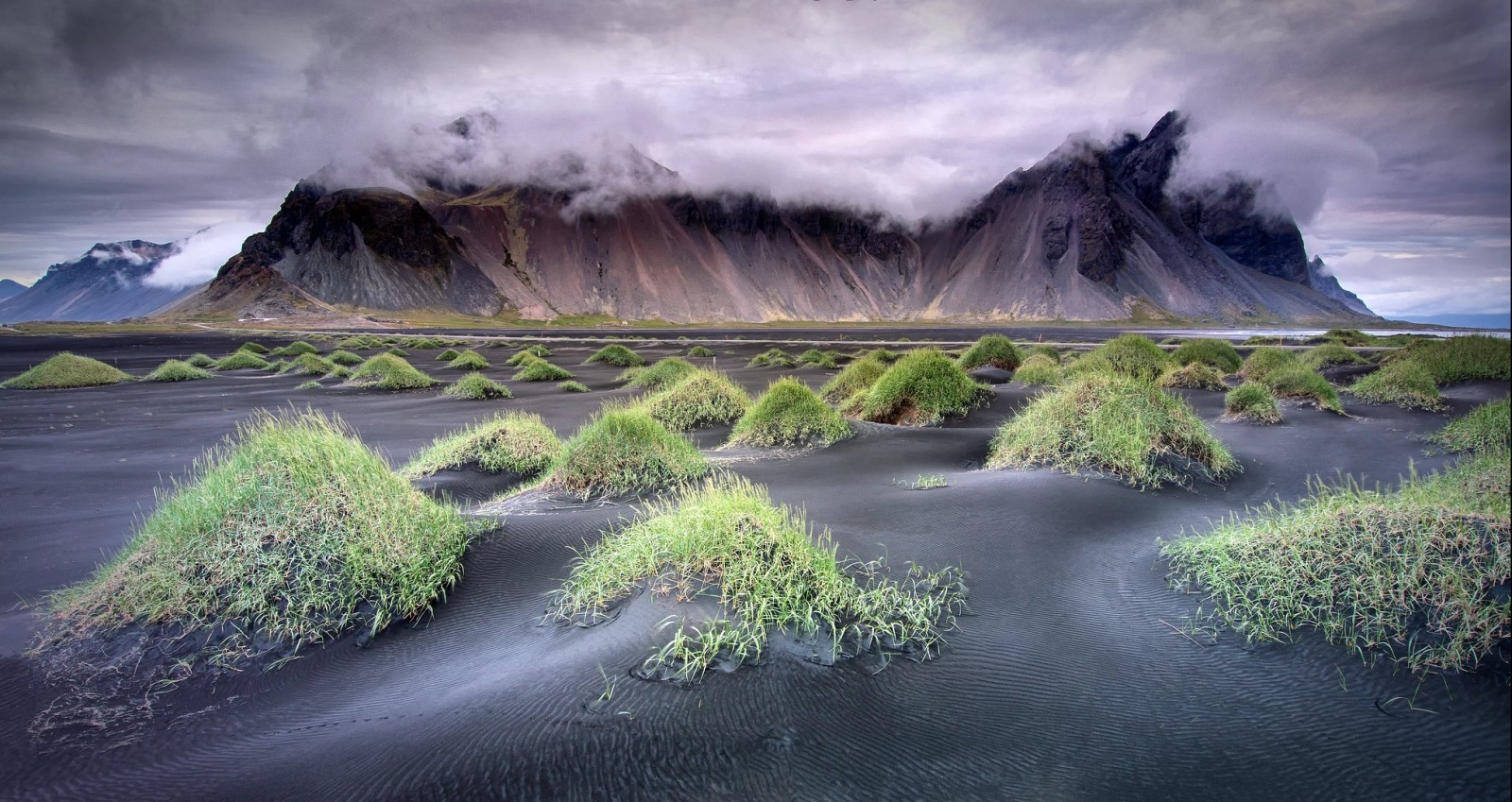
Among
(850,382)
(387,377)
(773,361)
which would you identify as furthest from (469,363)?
(850,382)

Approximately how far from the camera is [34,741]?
4.78 metres

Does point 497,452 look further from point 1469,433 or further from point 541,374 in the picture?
point 541,374

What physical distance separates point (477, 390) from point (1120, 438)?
69.1 ft

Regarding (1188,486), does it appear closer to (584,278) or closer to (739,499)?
(739,499)

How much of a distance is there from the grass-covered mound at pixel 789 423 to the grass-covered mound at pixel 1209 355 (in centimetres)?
1751

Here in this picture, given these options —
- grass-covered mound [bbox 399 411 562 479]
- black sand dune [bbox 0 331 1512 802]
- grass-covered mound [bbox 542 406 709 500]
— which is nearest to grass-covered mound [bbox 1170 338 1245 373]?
black sand dune [bbox 0 331 1512 802]

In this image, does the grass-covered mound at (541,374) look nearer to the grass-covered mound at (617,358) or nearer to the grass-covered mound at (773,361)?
the grass-covered mound at (617,358)

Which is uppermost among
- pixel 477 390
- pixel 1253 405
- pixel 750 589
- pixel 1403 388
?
pixel 1403 388

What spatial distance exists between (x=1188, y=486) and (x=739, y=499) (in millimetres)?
7203

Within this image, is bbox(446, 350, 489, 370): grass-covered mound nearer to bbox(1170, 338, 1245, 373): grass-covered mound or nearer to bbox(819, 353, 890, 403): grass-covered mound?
bbox(819, 353, 890, 403): grass-covered mound

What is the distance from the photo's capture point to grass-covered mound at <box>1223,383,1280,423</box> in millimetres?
14062

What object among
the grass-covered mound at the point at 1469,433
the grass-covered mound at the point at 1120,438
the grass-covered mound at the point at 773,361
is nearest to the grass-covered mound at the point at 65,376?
the grass-covered mound at the point at 773,361

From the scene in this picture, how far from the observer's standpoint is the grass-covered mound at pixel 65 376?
1054 inches

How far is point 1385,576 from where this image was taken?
195 inches
